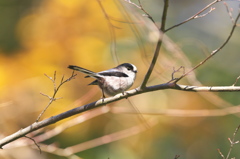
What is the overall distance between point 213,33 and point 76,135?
281cm

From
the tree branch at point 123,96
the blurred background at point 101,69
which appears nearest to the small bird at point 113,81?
the tree branch at point 123,96

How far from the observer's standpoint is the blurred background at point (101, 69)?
176 inches

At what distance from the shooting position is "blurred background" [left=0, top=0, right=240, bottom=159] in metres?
4.48

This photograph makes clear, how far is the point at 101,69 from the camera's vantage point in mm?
5109

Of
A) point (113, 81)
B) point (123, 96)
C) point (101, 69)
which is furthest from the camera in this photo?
point (101, 69)

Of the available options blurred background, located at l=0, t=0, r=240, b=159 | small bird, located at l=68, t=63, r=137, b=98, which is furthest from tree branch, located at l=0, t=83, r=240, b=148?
blurred background, located at l=0, t=0, r=240, b=159

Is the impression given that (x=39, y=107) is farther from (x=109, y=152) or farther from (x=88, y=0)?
(x=88, y=0)

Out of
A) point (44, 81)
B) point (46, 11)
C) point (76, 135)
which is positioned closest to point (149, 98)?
point (76, 135)

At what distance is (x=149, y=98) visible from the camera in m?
4.81

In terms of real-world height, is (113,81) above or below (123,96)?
above

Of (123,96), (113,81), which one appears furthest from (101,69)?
(123,96)

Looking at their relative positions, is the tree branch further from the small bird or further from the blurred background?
the blurred background

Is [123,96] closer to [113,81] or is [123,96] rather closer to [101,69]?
[113,81]

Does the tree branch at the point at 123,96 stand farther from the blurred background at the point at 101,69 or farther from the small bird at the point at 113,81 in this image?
the blurred background at the point at 101,69
